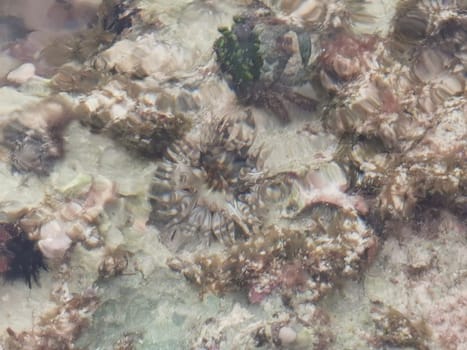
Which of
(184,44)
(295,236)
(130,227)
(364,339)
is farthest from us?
(184,44)

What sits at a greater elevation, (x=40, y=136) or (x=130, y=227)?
(x=40, y=136)

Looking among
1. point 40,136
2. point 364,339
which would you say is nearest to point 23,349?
point 40,136

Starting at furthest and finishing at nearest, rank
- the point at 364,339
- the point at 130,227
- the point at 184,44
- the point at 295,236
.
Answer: the point at 184,44 < the point at 130,227 < the point at 295,236 < the point at 364,339

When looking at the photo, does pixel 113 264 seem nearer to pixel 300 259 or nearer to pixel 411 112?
pixel 300 259

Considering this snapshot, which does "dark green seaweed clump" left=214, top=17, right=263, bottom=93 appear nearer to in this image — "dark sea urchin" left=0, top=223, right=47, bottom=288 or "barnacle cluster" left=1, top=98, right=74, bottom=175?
"barnacle cluster" left=1, top=98, right=74, bottom=175

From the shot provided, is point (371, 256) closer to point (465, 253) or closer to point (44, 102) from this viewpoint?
point (465, 253)

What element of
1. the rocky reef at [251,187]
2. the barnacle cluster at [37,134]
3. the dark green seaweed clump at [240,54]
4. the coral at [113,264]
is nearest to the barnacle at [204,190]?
the rocky reef at [251,187]

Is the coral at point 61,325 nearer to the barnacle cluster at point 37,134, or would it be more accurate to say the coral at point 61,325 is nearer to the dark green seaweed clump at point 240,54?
the barnacle cluster at point 37,134
